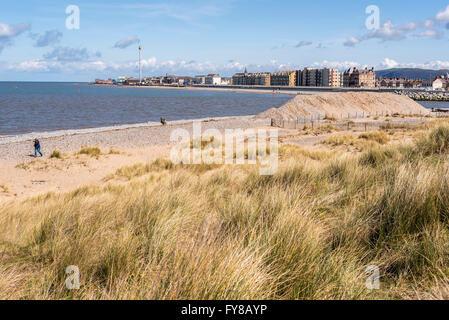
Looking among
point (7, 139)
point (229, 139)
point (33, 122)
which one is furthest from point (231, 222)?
point (33, 122)

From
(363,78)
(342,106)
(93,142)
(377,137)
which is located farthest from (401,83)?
(93,142)

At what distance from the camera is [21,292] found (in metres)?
2.97

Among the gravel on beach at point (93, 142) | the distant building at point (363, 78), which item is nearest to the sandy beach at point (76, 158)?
the gravel on beach at point (93, 142)

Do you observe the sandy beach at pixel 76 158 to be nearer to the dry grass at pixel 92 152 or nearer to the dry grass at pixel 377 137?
the dry grass at pixel 92 152

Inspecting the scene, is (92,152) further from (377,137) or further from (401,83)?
(401,83)

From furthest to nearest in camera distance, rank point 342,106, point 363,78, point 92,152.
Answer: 1. point 363,78
2. point 342,106
3. point 92,152

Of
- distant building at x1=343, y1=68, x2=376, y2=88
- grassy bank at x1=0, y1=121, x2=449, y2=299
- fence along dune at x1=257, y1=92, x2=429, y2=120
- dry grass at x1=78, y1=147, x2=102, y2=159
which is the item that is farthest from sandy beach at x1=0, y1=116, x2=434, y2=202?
distant building at x1=343, y1=68, x2=376, y2=88

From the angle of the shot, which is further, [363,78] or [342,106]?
[363,78]

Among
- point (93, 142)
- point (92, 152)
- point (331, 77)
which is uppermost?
point (331, 77)

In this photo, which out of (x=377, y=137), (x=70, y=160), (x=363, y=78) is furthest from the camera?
(x=363, y=78)

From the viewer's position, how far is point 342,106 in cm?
4931

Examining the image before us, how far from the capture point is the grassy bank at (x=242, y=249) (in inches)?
114

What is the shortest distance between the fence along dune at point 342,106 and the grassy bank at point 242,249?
37.4 meters

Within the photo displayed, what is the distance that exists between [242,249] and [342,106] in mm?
49107
